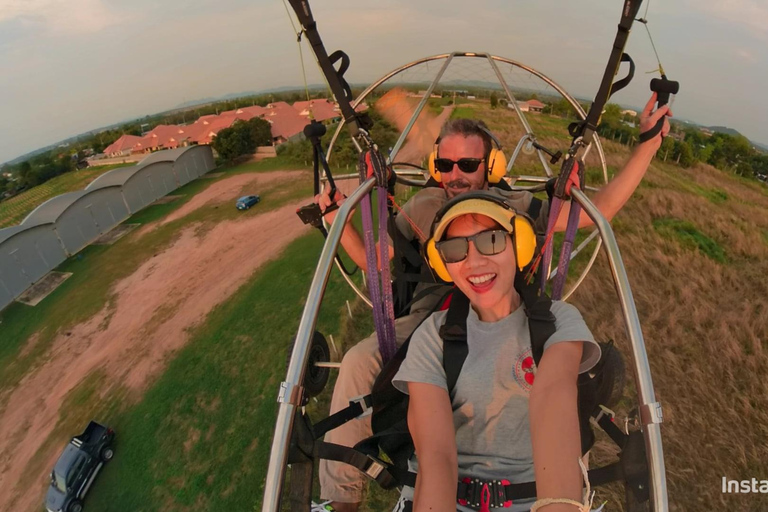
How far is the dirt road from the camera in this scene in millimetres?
8852

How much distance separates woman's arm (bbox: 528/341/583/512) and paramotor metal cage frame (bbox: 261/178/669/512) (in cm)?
17

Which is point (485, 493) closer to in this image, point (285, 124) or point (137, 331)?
point (137, 331)

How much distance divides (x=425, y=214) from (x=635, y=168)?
3.61 ft

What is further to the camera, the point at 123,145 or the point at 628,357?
the point at 123,145

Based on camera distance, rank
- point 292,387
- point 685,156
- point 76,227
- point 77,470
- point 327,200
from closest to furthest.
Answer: point 292,387 < point 327,200 < point 77,470 < point 685,156 < point 76,227

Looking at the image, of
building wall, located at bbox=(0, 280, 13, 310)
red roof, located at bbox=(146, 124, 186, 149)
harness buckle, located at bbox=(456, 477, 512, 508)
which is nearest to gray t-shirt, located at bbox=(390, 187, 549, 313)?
harness buckle, located at bbox=(456, 477, 512, 508)

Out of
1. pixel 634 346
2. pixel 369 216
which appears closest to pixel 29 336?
pixel 369 216

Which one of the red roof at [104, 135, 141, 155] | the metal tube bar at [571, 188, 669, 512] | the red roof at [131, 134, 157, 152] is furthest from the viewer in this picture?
the red roof at [104, 135, 141, 155]

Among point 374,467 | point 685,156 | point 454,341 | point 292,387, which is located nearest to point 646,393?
point 454,341

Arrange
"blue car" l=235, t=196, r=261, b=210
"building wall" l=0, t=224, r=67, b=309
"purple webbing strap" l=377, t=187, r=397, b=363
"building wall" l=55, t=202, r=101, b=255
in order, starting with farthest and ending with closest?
"blue car" l=235, t=196, r=261, b=210 → "building wall" l=55, t=202, r=101, b=255 → "building wall" l=0, t=224, r=67, b=309 → "purple webbing strap" l=377, t=187, r=397, b=363

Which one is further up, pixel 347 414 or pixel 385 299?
pixel 385 299

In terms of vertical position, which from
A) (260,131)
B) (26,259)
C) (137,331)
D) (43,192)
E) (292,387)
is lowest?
(137,331)

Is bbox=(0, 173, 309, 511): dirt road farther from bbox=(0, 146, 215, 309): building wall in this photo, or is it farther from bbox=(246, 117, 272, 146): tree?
bbox=(246, 117, 272, 146): tree

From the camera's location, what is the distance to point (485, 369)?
1.38 metres
